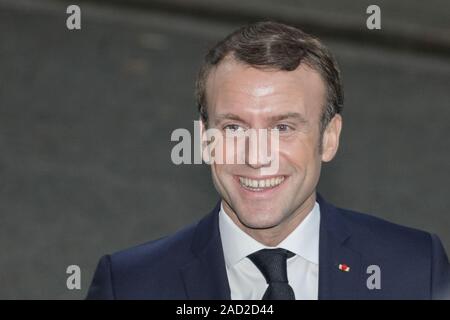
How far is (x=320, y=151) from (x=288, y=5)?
11.1 metres

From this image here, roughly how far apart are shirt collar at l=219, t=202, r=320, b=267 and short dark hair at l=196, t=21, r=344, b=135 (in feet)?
1.38

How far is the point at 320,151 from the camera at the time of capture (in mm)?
4879

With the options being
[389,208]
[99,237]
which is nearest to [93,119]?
[99,237]

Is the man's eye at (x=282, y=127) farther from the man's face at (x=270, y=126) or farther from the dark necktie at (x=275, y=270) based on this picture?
the dark necktie at (x=275, y=270)

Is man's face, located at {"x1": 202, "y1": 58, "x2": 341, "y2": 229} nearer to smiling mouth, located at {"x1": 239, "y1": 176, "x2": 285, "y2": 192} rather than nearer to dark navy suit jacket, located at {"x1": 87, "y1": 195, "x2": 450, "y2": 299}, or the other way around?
smiling mouth, located at {"x1": 239, "y1": 176, "x2": 285, "y2": 192}

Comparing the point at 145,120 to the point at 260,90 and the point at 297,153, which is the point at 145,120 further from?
the point at 260,90

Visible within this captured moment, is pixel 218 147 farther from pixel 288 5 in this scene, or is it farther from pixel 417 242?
pixel 288 5

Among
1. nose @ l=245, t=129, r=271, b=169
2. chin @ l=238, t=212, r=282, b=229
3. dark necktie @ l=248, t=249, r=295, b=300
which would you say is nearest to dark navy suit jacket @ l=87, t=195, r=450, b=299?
dark necktie @ l=248, t=249, r=295, b=300

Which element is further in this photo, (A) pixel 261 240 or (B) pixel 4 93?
(B) pixel 4 93

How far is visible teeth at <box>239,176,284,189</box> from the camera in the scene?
15.2ft

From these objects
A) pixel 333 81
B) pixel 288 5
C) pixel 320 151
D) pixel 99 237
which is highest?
pixel 288 5

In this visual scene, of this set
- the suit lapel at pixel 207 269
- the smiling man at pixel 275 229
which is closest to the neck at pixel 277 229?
the smiling man at pixel 275 229

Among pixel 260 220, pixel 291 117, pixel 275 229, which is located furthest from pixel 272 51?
pixel 275 229

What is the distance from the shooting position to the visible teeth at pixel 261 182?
182 inches
